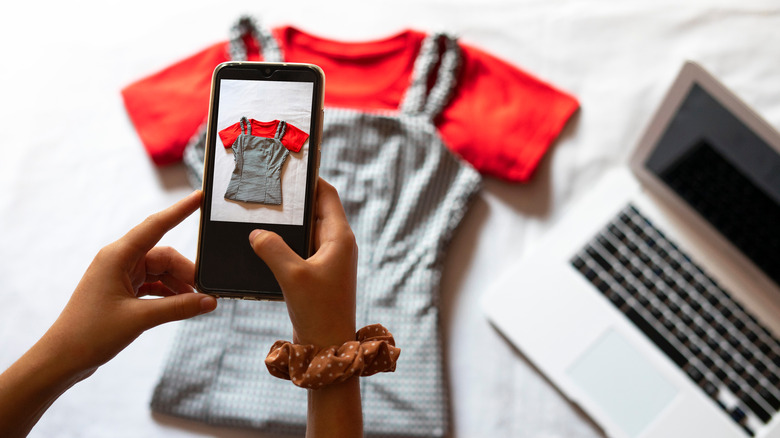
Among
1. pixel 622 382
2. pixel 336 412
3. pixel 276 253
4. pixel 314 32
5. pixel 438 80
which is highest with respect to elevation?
pixel 314 32

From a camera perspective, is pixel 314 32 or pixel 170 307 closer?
pixel 170 307

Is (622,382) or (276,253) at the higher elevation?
(276,253)

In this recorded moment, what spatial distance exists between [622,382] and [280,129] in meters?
0.50

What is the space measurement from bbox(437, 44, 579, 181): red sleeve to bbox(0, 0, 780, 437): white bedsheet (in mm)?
37

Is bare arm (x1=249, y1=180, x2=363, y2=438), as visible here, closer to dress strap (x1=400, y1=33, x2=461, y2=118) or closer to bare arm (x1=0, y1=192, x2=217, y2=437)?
bare arm (x1=0, y1=192, x2=217, y2=437)

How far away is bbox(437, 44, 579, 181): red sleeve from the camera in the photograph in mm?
686

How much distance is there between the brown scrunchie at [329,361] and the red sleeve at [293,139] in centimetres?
17

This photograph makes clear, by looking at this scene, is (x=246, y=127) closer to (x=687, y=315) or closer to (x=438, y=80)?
(x=438, y=80)

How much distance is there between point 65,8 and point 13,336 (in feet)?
1.64

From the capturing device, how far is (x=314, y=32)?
77 cm

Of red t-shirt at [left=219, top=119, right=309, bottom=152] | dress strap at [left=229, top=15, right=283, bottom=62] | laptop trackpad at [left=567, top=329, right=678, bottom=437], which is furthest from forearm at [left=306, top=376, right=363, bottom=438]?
dress strap at [left=229, top=15, right=283, bottom=62]

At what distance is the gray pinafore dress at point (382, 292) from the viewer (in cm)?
62

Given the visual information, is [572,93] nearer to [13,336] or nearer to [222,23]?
[222,23]

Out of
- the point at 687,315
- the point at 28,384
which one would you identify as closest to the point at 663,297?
the point at 687,315
